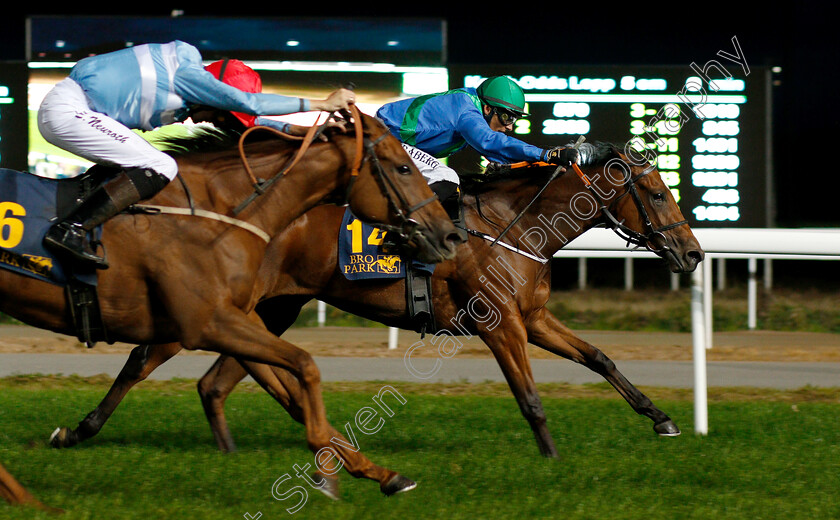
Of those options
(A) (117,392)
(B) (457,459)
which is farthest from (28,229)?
(B) (457,459)

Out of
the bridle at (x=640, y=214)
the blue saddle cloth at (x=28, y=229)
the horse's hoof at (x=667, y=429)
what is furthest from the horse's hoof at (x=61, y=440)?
the horse's hoof at (x=667, y=429)

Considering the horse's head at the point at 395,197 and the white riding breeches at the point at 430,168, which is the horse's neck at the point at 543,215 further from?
the horse's head at the point at 395,197

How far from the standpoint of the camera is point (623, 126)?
30.3 feet

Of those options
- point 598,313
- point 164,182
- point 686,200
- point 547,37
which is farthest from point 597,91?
point 547,37

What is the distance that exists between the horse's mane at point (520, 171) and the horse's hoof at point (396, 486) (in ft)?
6.48

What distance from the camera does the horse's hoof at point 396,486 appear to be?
394cm

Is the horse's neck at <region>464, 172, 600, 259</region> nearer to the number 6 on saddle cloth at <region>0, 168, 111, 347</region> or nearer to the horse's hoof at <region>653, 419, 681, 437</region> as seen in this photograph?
the horse's hoof at <region>653, 419, 681, 437</region>

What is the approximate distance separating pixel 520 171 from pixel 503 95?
0.42 meters

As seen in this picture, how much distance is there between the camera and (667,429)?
536cm

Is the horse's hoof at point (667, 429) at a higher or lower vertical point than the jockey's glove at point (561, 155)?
lower

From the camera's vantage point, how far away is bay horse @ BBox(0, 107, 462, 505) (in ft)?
12.5

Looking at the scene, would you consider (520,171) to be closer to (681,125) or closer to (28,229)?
(28,229)

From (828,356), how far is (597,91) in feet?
9.83

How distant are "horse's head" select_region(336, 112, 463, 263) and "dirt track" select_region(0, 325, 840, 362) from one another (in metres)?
4.31
